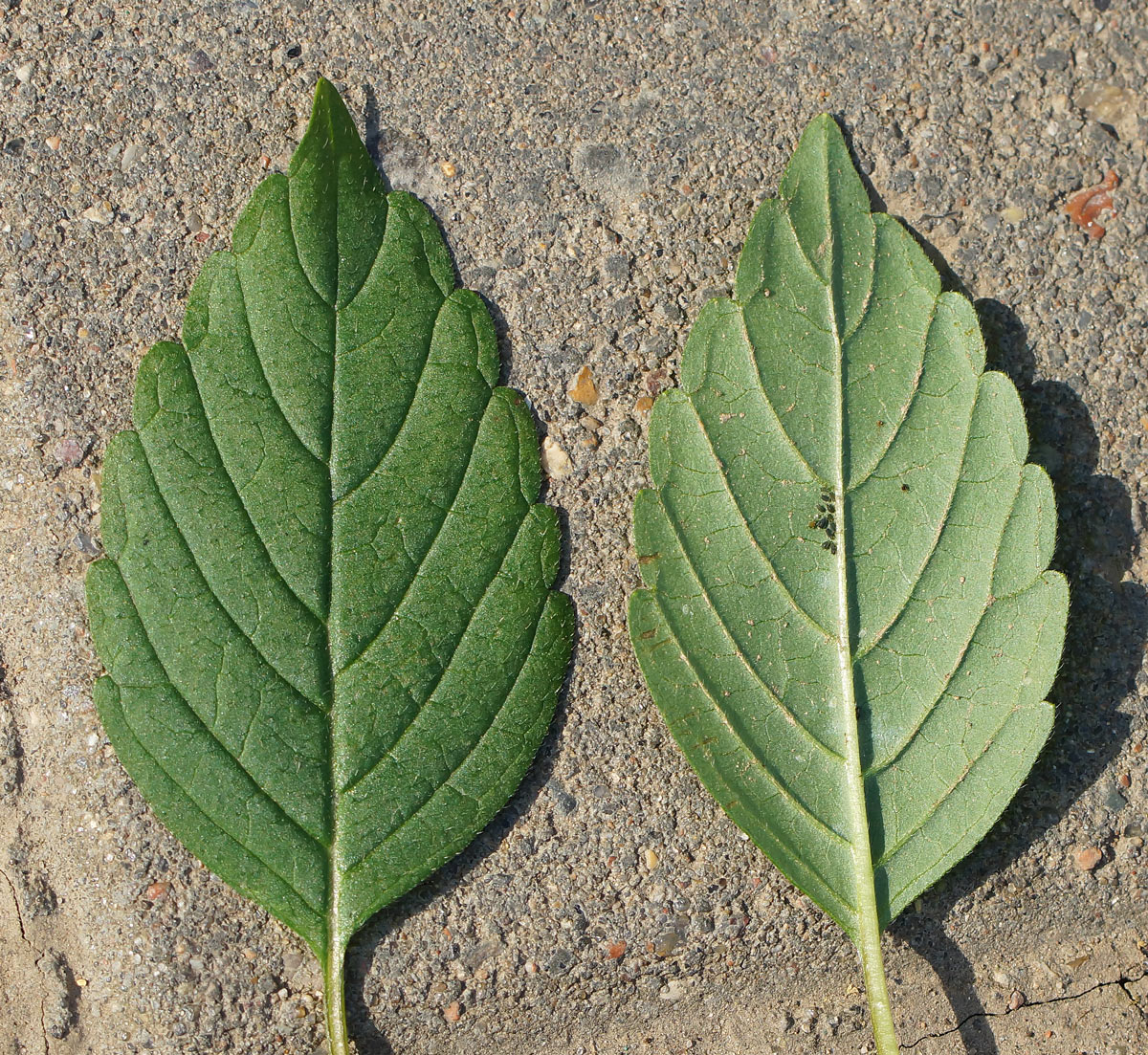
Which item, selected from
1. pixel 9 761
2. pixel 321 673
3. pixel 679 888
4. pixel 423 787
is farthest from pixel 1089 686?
pixel 9 761

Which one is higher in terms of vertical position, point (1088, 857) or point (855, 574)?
point (855, 574)

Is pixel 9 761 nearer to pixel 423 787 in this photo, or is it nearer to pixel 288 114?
pixel 423 787

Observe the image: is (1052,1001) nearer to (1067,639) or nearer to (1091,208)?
(1067,639)

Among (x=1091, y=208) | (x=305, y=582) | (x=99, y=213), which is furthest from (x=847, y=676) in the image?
(x=99, y=213)

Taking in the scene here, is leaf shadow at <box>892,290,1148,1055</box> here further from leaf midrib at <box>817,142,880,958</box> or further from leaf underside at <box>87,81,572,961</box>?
leaf underside at <box>87,81,572,961</box>

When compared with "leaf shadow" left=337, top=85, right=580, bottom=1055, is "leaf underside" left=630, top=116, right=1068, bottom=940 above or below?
above

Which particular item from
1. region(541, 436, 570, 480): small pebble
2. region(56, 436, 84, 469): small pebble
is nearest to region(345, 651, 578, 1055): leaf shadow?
region(541, 436, 570, 480): small pebble

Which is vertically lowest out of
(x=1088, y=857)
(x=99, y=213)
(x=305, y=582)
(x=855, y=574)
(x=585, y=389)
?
(x=1088, y=857)
